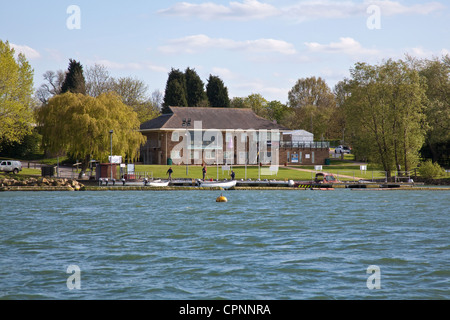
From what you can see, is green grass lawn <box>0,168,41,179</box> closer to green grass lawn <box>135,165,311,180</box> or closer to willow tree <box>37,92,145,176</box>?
willow tree <box>37,92,145,176</box>

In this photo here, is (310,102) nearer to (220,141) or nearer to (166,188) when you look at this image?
(220,141)

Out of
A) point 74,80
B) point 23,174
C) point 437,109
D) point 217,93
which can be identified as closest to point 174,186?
point 23,174

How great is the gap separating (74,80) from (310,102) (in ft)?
191

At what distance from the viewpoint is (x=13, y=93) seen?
7306 cm

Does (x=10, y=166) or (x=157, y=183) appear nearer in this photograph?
(x=157, y=183)

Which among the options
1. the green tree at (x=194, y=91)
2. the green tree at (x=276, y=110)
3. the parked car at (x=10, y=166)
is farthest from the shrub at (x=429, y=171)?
the green tree at (x=276, y=110)

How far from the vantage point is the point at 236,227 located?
36.8m

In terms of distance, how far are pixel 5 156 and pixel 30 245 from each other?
233 ft

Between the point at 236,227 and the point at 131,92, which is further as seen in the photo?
the point at 131,92

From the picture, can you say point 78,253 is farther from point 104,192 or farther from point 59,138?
point 59,138

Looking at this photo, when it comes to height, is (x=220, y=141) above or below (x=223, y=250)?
above

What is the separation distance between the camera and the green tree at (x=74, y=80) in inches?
4409

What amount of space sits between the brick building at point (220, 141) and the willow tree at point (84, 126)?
19.3 meters
